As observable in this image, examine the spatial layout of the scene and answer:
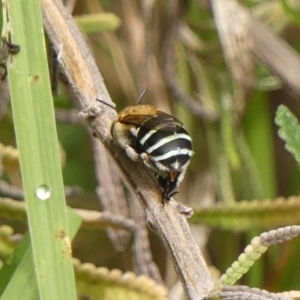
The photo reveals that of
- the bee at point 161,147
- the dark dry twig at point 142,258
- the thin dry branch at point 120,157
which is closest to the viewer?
the thin dry branch at point 120,157

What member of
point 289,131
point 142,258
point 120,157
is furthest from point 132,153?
point 142,258

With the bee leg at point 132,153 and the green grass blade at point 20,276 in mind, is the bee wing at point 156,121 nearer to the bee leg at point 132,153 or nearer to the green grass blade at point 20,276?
the bee leg at point 132,153

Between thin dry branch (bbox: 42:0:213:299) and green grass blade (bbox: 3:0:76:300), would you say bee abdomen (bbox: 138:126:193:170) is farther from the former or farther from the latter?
green grass blade (bbox: 3:0:76:300)

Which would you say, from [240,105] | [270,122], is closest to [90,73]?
[240,105]

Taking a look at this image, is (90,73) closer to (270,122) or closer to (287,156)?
(270,122)

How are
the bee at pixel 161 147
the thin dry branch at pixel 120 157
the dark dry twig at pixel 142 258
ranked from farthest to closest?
the dark dry twig at pixel 142 258
the bee at pixel 161 147
the thin dry branch at pixel 120 157

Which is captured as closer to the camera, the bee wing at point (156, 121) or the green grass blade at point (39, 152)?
the green grass blade at point (39, 152)

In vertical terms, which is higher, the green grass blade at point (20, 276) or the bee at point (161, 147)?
the bee at point (161, 147)

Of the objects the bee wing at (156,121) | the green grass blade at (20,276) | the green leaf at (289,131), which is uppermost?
the bee wing at (156,121)

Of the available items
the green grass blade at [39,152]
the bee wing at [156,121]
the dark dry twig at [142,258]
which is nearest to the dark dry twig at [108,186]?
the dark dry twig at [142,258]
